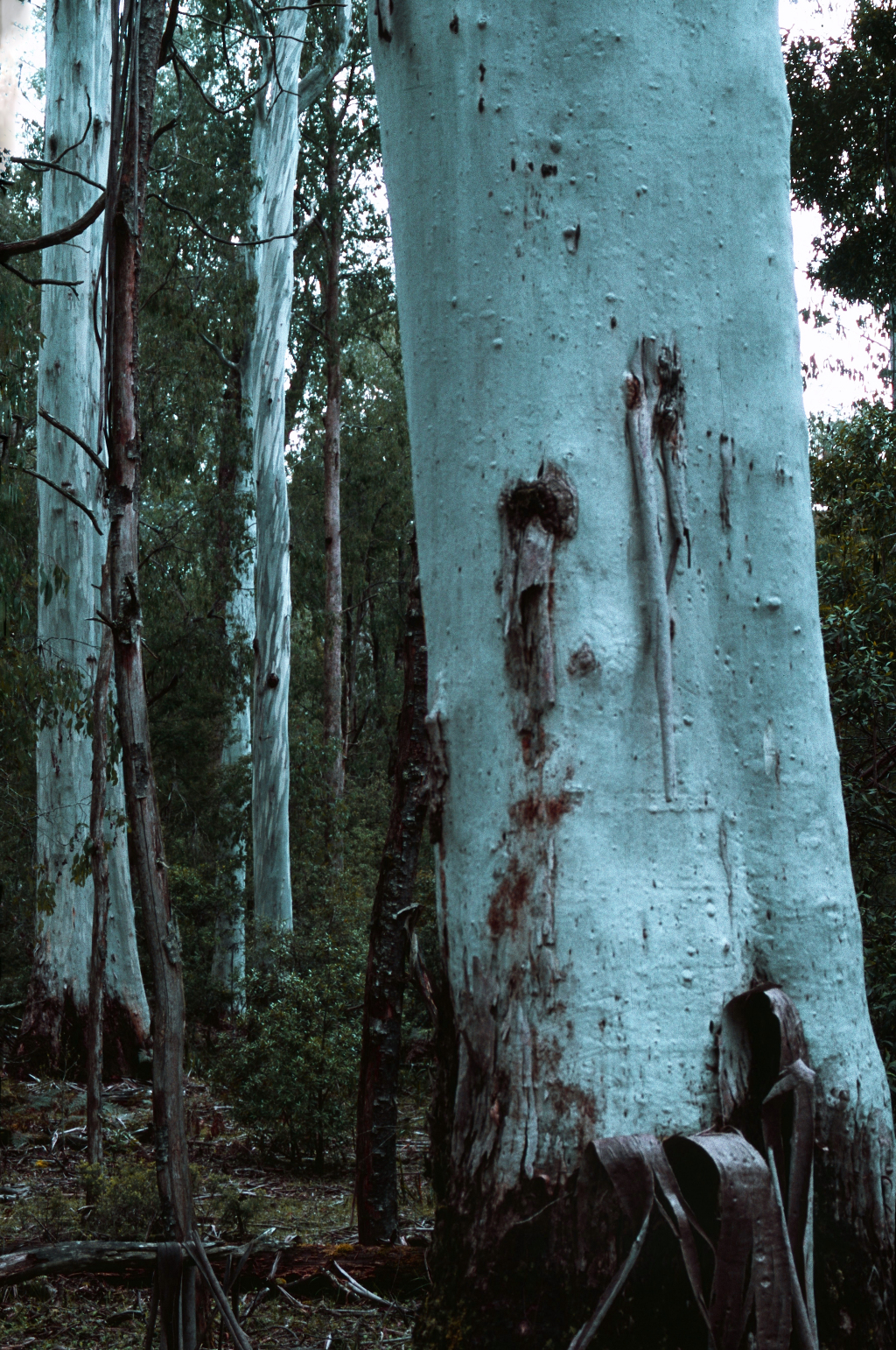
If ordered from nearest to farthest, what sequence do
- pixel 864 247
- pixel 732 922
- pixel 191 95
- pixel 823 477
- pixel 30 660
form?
1. pixel 732 922
2. pixel 30 660
3. pixel 823 477
4. pixel 864 247
5. pixel 191 95

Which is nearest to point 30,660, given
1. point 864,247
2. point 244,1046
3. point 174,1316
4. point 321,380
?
point 244,1046

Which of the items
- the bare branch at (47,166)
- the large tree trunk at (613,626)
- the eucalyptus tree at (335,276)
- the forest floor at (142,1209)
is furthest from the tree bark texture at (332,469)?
the large tree trunk at (613,626)

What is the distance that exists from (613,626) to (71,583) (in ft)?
24.8

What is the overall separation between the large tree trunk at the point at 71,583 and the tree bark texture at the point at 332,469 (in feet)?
20.1

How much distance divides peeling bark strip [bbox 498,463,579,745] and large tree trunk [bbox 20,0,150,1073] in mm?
6935

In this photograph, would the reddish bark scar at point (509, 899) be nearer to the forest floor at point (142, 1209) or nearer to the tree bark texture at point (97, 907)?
the forest floor at point (142, 1209)

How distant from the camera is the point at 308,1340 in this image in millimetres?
2271

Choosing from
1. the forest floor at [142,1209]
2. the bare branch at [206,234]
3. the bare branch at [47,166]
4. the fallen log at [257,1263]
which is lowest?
the forest floor at [142,1209]

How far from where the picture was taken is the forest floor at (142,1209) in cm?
241

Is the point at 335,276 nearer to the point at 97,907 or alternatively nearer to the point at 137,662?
the point at 97,907

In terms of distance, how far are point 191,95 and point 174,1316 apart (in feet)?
43.8

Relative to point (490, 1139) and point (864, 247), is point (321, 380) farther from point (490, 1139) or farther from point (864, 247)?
point (490, 1139)

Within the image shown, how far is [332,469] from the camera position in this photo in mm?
15141

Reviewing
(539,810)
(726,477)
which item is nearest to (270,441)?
(726,477)
